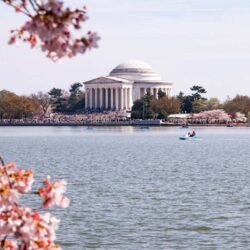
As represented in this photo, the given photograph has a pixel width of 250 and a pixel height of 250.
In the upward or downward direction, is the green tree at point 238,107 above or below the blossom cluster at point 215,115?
above

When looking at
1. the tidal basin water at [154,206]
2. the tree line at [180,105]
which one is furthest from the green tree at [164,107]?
the tidal basin water at [154,206]

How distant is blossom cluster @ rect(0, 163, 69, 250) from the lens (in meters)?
5.35

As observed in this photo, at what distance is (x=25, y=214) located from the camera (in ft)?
17.6

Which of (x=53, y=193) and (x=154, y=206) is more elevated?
(x=53, y=193)

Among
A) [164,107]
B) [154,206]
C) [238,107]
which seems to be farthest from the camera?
[238,107]

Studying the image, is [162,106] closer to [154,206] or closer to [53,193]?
[154,206]

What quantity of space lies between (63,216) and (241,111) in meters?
156

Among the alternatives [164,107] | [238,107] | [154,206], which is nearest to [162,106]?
[164,107]

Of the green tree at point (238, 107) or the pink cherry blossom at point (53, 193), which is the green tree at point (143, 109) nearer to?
the green tree at point (238, 107)

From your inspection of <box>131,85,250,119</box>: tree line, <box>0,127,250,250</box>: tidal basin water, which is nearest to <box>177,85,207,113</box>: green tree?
<box>131,85,250,119</box>: tree line

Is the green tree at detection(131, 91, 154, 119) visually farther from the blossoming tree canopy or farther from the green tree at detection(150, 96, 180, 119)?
the blossoming tree canopy

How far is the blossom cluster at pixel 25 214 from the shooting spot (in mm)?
5352

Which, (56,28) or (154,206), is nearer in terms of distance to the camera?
(56,28)

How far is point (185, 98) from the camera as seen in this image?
611 feet
